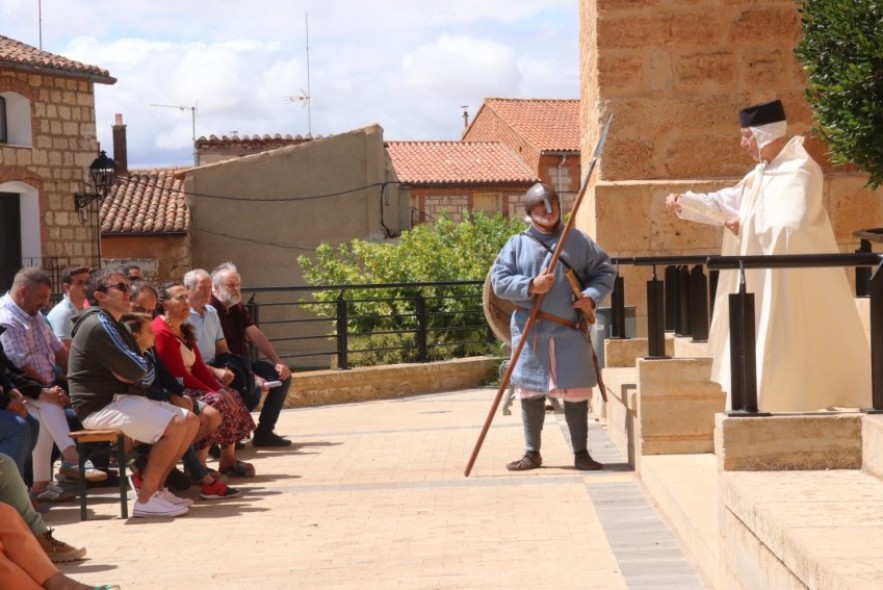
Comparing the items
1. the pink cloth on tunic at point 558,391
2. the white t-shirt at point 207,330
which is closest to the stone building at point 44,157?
the white t-shirt at point 207,330

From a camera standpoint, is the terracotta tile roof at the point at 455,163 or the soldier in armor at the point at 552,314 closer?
the soldier in armor at the point at 552,314

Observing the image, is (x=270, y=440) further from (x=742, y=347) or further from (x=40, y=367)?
(x=742, y=347)

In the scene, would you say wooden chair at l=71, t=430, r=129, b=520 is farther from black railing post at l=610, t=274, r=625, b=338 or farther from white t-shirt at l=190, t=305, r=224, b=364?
black railing post at l=610, t=274, r=625, b=338

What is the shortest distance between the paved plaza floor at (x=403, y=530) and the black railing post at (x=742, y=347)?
88 centimetres

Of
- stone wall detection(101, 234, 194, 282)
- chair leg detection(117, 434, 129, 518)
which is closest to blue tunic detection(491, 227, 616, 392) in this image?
chair leg detection(117, 434, 129, 518)

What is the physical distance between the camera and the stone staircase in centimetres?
377

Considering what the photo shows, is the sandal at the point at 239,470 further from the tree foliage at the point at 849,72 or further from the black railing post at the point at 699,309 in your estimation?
the tree foliage at the point at 849,72

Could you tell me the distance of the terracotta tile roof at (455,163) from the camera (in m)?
51.0

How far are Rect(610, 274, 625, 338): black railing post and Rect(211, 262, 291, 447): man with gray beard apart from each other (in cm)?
278

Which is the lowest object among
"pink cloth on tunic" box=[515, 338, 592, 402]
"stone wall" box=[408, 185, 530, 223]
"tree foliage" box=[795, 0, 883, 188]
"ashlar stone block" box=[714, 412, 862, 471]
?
"pink cloth on tunic" box=[515, 338, 592, 402]

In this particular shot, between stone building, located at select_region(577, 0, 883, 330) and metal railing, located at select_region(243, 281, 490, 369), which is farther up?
stone building, located at select_region(577, 0, 883, 330)

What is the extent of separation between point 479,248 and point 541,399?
12322mm

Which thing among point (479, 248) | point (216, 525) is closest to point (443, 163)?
point (479, 248)

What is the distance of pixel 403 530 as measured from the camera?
7.18 metres
